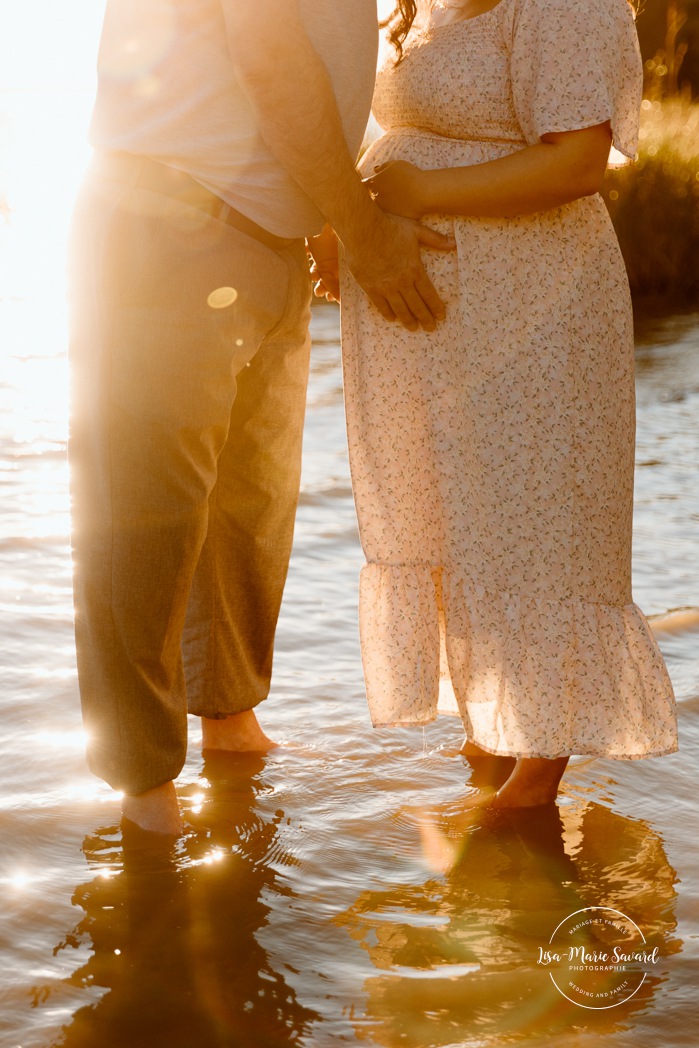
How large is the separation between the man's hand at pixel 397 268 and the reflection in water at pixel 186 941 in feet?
3.12

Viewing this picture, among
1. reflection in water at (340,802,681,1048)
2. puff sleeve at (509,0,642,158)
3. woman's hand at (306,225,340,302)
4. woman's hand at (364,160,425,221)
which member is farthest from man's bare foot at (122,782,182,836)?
puff sleeve at (509,0,642,158)

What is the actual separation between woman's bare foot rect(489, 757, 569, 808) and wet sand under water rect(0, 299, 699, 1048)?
4cm

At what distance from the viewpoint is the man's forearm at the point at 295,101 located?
1.88 m

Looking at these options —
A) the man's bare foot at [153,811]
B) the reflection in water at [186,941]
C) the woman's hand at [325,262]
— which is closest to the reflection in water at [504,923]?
the reflection in water at [186,941]

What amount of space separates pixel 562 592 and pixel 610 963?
2.10 ft

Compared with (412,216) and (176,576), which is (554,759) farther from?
(412,216)

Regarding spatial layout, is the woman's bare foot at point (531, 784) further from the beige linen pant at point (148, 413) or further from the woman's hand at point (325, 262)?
the woman's hand at point (325, 262)

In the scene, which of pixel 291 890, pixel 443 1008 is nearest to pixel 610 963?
pixel 443 1008

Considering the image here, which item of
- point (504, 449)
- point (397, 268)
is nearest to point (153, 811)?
point (504, 449)

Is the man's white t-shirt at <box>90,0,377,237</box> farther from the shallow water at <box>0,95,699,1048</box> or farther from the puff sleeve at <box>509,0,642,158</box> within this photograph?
the shallow water at <box>0,95,699,1048</box>

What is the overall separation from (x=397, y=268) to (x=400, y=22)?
18.5 inches

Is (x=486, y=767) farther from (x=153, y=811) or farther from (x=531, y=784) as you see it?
(x=153, y=811)

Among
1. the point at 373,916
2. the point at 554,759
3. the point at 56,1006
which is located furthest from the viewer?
the point at 554,759

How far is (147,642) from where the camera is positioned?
2.10 meters
